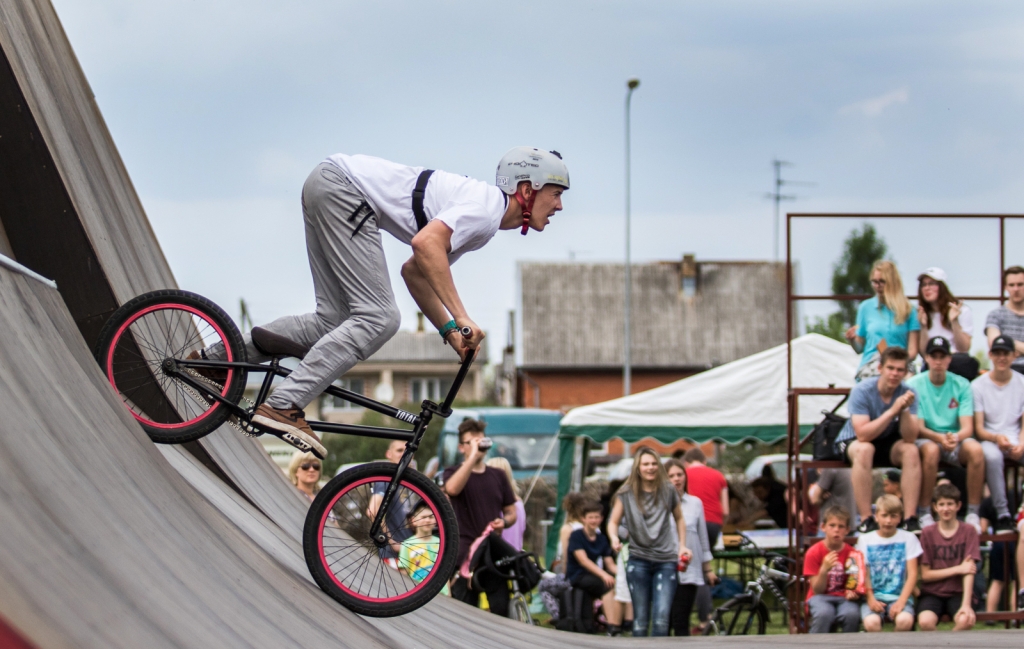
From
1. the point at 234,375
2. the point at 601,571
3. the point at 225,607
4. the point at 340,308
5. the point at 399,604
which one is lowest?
the point at 601,571

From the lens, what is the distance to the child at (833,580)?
8.22 metres

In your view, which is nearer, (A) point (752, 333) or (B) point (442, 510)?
(B) point (442, 510)

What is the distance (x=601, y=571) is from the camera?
974cm

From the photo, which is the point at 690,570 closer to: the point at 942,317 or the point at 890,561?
the point at 890,561

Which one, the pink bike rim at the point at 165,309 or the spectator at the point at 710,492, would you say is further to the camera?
the spectator at the point at 710,492

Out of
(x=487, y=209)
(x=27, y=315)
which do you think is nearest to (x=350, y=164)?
(x=487, y=209)

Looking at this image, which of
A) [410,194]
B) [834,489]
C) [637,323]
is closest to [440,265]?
[410,194]

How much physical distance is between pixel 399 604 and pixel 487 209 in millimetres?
1589

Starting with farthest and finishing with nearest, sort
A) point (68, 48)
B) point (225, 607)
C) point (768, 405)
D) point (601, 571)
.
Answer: point (768, 405) < point (601, 571) < point (68, 48) < point (225, 607)

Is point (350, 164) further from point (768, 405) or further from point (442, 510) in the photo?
point (768, 405)

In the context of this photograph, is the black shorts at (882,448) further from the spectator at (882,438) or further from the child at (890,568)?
the child at (890,568)

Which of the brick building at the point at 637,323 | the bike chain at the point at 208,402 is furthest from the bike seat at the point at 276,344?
the brick building at the point at 637,323

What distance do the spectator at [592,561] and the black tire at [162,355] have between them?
590 cm

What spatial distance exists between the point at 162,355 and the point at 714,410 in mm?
11345
